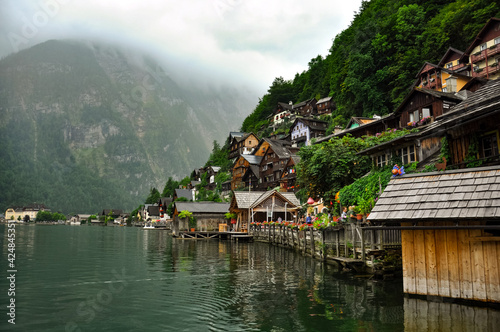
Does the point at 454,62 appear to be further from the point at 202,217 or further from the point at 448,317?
the point at 448,317

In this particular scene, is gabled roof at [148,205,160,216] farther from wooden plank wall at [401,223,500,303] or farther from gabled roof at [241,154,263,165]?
wooden plank wall at [401,223,500,303]

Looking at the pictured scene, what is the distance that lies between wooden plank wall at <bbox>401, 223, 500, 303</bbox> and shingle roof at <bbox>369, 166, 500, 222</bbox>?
115 centimetres

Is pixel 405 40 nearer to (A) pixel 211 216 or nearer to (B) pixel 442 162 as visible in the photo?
(A) pixel 211 216

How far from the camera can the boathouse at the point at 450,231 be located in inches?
481

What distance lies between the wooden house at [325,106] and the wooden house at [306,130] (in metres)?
9.19

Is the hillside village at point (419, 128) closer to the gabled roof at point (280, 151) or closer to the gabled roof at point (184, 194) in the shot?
the gabled roof at point (280, 151)

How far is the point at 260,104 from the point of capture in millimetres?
145875

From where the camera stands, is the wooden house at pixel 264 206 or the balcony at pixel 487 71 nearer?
the balcony at pixel 487 71

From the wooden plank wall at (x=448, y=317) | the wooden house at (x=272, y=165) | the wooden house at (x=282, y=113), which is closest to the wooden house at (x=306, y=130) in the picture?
the wooden house at (x=272, y=165)

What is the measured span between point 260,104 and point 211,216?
3559 inches

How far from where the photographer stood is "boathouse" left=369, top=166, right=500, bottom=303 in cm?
1221

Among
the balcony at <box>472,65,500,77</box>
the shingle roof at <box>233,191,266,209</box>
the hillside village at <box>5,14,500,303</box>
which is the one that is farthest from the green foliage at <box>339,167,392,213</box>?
the balcony at <box>472,65,500,77</box>

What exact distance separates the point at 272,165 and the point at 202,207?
73.8ft

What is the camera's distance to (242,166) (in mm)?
90688
